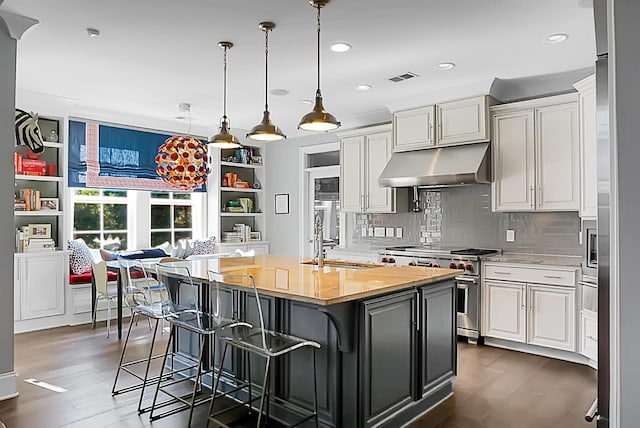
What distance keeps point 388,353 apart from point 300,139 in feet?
16.4

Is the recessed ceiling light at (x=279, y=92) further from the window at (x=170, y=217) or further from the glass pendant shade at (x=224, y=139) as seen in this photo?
the window at (x=170, y=217)

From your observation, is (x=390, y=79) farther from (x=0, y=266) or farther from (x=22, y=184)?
(x=22, y=184)

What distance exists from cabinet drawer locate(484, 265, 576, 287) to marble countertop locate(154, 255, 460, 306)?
1.37 m

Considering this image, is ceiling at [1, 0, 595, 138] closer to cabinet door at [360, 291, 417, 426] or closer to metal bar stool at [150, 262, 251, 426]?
metal bar stool at [150, 262, 251, 426]

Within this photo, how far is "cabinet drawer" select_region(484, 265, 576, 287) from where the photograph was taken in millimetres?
4168

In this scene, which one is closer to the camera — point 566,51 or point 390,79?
point 566,51

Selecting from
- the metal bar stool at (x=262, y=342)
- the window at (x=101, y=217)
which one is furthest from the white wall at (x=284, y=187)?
the metal bar stool at (x=262, y=342)

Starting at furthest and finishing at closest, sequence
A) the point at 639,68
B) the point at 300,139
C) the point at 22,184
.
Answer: the point at 300,139, the point at 22,184, the point at 639,68

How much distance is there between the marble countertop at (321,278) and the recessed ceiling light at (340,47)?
1.76m

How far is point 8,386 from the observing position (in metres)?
3.30

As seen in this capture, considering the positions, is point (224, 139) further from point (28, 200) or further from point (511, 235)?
point (511, 235)

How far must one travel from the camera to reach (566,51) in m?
3.84

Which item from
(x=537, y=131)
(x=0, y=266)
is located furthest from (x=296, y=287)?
(x=537, y=131)

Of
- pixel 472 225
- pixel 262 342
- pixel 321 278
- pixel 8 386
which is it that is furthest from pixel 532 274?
pixel 8 386
